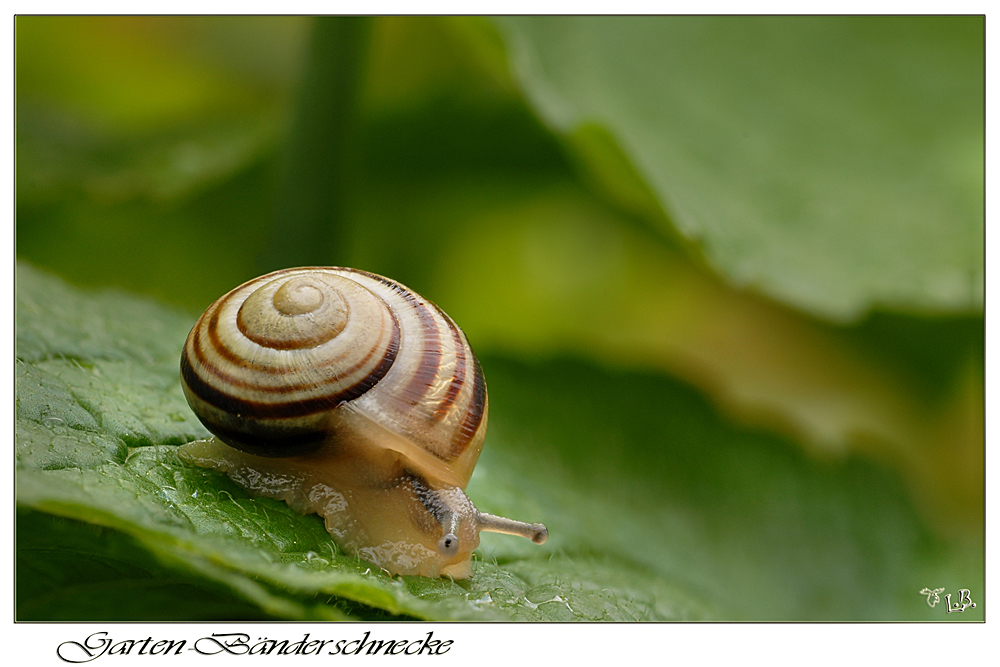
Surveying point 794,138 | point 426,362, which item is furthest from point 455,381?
point 794,138

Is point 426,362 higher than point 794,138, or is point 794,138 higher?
point 794,138

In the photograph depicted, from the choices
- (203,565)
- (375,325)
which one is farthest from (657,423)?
(203,565)

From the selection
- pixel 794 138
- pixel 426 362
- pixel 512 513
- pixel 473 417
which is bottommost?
pixel 512 513

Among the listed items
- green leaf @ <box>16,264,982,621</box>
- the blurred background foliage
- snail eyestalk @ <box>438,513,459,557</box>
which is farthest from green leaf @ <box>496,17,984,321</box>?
snail eyestalk @ <box>438,513,459,557</box>

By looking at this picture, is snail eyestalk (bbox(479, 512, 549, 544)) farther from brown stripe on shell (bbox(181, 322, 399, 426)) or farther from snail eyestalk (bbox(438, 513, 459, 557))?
brown stripe on shell (bbox(181, 322, 399, 426))

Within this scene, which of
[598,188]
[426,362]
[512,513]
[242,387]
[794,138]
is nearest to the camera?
[242,387]

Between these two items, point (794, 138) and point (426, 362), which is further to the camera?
point (794, 138)

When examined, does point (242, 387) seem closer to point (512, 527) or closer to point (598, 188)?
point (512, 527)
